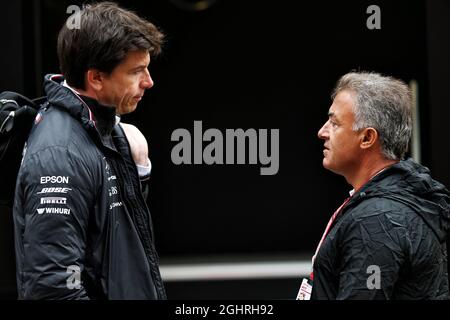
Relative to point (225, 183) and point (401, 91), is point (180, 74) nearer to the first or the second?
point (225, 183)

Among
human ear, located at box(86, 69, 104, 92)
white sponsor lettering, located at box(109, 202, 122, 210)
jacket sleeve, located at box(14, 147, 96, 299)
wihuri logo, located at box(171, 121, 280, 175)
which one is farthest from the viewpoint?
wihuri logo, located at box(171, 121, 280, 175)

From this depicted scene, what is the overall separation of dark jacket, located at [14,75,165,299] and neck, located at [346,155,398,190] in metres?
0.79

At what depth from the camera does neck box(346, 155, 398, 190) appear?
2465 millimetres

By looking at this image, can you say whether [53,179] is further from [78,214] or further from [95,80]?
[95,80]

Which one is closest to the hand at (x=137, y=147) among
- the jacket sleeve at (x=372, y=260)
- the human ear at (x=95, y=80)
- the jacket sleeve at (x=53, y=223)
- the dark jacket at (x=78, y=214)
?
the dark jacket at (x=78, y=214)

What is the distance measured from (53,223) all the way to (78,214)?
3.4 inches

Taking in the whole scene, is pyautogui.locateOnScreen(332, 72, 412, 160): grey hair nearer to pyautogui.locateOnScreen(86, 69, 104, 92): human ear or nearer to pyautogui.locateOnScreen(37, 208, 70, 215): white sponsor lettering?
pyautogui.locateOnScreen(86, 69, 104, 92): human ear

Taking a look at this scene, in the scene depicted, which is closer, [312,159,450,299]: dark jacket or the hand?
[312,159,450,299]: dark jacket

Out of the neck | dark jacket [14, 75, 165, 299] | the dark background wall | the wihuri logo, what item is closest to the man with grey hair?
the neck

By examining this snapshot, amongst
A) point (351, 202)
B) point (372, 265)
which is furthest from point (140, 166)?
point (372, 265)

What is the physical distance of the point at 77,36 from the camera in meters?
2.36

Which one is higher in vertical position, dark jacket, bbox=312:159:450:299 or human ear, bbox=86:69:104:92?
human ear, bbox=86:69:104:92

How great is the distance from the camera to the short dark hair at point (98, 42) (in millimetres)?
2357

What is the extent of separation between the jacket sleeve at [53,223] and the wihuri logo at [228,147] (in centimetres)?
290
